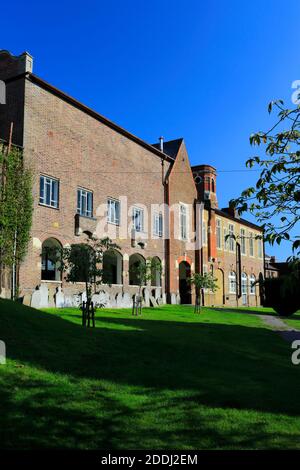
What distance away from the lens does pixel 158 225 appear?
3481cm

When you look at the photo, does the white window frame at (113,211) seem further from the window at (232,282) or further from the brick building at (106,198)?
the window at (232,282)

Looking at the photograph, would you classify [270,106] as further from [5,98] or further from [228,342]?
[5,98]

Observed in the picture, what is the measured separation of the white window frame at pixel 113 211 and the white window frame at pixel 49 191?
15.4 ft

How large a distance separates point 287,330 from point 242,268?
95.2 feet

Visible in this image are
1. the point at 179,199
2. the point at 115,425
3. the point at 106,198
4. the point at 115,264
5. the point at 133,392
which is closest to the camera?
the point at 115,425

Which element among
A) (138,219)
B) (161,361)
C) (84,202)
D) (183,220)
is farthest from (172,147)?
(161,361)

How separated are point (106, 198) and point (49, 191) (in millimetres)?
4978

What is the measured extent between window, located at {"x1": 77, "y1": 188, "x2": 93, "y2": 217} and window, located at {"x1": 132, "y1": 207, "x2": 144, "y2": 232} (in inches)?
183

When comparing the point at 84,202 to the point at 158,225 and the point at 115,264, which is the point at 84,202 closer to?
the point at 115,264

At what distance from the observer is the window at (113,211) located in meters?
29.3

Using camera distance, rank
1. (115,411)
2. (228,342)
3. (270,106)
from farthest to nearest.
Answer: (228,342), (115,411), (270,106)

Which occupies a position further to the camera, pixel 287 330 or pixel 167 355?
pixel 287 330
